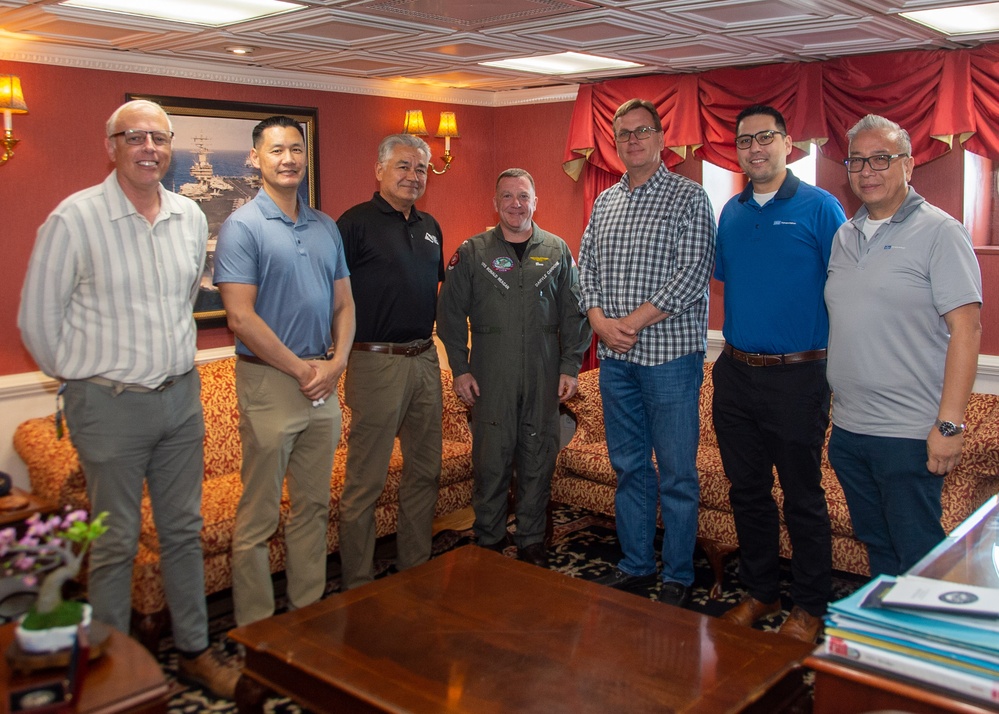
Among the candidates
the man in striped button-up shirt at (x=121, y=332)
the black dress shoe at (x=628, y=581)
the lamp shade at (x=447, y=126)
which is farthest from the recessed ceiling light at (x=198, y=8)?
the black dress shoe at (x=628, y=581)

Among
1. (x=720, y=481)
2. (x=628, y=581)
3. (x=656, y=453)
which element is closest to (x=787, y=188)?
(x=656, y=453)

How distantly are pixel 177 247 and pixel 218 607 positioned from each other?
1.40m

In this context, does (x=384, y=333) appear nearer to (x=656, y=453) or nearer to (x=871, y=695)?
(x=656, y=453)

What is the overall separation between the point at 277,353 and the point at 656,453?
1.39m

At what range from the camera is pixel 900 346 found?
2.45m

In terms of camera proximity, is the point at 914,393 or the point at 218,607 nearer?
the point at 914,393

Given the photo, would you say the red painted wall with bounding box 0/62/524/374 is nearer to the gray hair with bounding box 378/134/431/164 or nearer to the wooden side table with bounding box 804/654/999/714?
the gray hair with bounding box 378/134/431/164

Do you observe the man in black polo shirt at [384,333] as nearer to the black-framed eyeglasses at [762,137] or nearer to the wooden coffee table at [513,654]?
the wooden coffee table at [513,654]

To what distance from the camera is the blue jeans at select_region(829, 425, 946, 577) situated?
2.45 meters

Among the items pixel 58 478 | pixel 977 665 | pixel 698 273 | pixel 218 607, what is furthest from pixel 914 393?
pixel 58 478

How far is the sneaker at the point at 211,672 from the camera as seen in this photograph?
273cm

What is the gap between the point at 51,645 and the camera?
1730mm

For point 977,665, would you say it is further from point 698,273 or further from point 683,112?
point 683,112

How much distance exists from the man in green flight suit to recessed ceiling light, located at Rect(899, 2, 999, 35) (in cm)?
154
